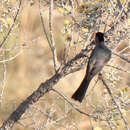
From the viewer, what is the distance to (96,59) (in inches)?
136

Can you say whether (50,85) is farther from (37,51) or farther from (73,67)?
(37,51)

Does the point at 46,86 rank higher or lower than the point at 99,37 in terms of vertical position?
lower

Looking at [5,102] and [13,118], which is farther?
[5,102]

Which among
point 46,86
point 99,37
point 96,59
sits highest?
point 99,37

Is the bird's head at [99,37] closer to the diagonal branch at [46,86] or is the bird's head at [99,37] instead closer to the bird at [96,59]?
the bird at [96,59]

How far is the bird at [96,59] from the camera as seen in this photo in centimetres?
340

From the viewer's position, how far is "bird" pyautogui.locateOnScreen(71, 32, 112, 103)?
3.40m

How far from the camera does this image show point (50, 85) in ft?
11.1

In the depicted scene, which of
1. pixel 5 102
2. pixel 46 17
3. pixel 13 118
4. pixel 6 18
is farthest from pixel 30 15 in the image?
pixel 13 118

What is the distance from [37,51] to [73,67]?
5774mm

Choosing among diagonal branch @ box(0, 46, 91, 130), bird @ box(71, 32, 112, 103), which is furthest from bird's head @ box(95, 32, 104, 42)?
diagonal branch @ box(0, 46, 91, 130)

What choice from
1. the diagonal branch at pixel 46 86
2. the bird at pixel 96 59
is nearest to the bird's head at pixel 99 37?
the bird at pixel 96 59

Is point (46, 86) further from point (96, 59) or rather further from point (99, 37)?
point (99, 37)

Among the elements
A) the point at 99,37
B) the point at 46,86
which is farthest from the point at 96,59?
the point at 46,86
